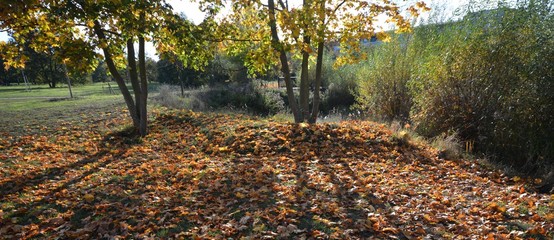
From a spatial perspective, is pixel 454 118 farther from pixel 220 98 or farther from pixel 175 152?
pixel 220 98

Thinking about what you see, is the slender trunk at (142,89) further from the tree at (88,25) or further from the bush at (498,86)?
the bush at (498,86)

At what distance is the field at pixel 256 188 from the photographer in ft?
12.3

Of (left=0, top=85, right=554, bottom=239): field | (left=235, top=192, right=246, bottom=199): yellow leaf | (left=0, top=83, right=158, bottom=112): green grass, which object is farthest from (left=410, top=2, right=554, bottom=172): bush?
(left=0, top=83, right=158, bottom=112): green grass

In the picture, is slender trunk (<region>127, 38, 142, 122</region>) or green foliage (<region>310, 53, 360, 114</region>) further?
green foliage (<region>310, 53, 360, 114</region>)

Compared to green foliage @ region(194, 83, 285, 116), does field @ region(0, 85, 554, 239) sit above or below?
below

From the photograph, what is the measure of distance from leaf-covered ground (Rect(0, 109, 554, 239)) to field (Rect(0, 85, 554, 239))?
0.02m

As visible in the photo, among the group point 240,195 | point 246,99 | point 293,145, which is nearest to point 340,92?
point 246,99

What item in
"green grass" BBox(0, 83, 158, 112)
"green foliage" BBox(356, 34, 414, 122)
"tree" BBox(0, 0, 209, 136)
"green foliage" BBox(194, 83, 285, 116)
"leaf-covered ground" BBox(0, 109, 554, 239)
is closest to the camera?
"leaf-covered ground" BBox(0, 109, 554, 239)

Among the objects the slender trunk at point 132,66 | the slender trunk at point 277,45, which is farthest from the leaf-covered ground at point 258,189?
the slender trunk at point 132,66

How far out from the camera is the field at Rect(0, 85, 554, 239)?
3.76 m

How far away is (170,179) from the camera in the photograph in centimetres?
552

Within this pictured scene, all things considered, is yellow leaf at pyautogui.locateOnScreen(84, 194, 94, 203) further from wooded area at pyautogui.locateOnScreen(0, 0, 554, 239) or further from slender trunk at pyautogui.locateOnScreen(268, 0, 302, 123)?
slender trunk at pyautogui.locateOnScreen(268, 0, 302, 123)

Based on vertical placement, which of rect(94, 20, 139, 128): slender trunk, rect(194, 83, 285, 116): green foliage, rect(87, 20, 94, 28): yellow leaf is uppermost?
rect(87, 20, 94, 28): yellow leaf

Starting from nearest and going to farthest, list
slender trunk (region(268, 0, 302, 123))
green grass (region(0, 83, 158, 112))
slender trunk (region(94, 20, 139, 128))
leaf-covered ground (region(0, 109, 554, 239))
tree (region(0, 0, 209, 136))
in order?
leaf-covered ground (region(0, 109, 554, 239))
tree (region(0, 0, 209, 136))
slender trunk (region(268, 0, 302, 123))
slender trunk (region(94, 20, 139, 128))
green grass (region(0, 83, 158, 112))
